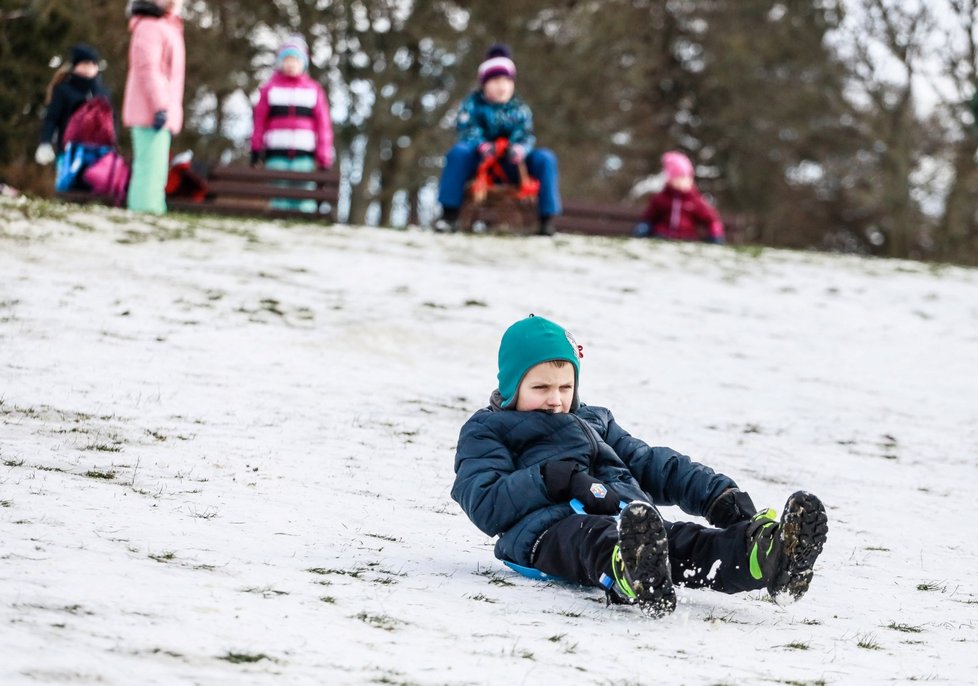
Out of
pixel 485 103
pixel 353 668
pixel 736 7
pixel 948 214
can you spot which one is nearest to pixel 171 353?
pixel 353 668

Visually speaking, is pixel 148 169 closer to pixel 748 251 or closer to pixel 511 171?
pixel 511 171

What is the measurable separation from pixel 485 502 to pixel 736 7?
93.5ft

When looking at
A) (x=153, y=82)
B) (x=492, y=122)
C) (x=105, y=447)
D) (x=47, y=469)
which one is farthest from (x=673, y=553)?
(x=492, y=122)

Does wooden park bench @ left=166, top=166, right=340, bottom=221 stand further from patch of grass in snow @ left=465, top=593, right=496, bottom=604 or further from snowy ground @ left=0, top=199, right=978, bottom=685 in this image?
patch of grass in snow @ left=465, top=593, right=496, bottom=604

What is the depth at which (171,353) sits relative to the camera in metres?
7.30

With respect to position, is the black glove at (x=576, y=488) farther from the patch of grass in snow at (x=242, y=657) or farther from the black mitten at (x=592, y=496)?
the patch of grass in snow at (x=242, y=657)

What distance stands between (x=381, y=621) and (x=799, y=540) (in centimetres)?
108

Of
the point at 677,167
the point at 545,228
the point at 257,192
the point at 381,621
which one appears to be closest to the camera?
the point at 381,621

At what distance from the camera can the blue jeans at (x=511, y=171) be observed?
12742mm

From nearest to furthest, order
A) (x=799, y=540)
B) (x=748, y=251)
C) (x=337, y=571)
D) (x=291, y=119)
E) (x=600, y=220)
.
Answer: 1. (x=799, y=540)
2. (x=337, y=571)
3. (x=291, y=119)
4. (x=748, y=251)
5. (x=600, y=220)

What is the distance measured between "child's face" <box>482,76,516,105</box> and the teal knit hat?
8.34 metres

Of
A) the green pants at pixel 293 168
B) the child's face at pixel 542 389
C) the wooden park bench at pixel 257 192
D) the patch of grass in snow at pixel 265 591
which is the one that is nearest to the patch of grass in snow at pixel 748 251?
the wooden park bench at pixel 257 192

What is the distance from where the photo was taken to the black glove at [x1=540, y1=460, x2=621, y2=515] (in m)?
4.05

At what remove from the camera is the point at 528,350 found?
4328 millimetres
